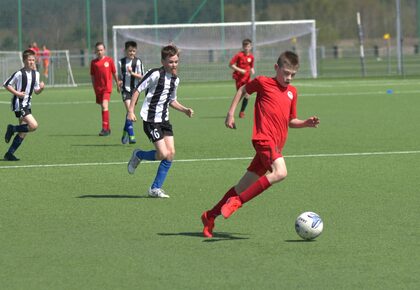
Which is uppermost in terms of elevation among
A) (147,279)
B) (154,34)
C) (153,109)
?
(154,34)

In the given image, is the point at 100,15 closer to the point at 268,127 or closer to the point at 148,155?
the point at 148,155

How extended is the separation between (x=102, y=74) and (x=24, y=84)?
16.2ft

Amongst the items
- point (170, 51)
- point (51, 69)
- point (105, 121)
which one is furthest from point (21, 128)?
point (51, 69)

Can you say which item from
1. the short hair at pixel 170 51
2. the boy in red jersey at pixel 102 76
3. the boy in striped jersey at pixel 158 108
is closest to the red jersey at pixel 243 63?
the boy in red jersey at pixel 102 76

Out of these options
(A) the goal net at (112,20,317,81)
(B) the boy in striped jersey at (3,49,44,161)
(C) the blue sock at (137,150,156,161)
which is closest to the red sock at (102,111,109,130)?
(B) the boy in striped jersey at (3,49,44,161)

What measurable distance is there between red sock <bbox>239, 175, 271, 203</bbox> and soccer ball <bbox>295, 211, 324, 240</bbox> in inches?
16.2

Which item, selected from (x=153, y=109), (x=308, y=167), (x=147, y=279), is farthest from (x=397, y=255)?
(x=308, y=167)

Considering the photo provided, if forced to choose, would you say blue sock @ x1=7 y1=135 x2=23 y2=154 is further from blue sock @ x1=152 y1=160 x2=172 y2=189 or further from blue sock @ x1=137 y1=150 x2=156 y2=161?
blue sock @ x1=152 y1=160 x2=172 y2=189

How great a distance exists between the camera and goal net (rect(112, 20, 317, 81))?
46031mm

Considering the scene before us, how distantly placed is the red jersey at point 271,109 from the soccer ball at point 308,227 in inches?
29.0

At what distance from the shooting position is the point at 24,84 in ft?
52.6

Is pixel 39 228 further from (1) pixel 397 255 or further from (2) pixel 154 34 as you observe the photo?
(2) pixel 154 34

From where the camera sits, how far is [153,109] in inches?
480

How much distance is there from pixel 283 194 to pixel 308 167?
2.61 meters
